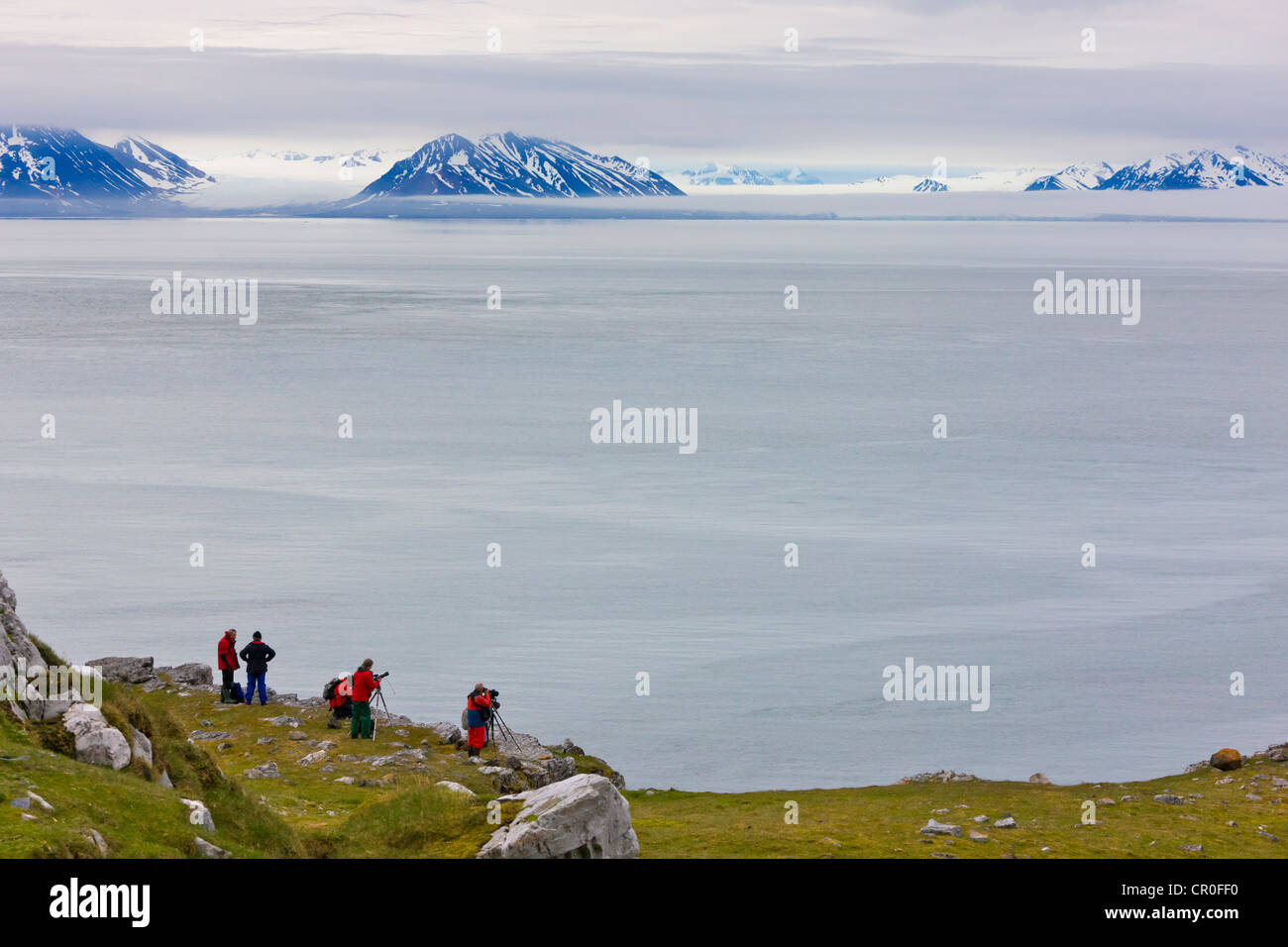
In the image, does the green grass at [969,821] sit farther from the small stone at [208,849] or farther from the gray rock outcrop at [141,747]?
the gray rock outcrop at [141,747]

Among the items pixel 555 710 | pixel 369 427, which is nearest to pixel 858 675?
pixel 555 710

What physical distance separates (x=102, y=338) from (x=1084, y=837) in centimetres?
11556

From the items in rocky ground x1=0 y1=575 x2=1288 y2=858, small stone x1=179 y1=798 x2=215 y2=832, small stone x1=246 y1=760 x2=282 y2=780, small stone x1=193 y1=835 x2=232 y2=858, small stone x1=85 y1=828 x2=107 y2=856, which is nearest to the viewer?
small stone x1=85 y1=828 x2=107 y2=856

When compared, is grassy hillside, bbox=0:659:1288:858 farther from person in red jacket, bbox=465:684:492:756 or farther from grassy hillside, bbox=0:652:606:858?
person in red jacket, bbox=465:684:492:756

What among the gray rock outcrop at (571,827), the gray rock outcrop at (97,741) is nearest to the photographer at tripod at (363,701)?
the gray rock outcrop at (97,741)

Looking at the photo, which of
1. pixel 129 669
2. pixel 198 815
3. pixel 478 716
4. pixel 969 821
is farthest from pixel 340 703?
pixel 198 815

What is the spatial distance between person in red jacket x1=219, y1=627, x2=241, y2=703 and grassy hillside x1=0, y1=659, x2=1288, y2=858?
1.38 feet

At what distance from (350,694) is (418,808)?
1120cm

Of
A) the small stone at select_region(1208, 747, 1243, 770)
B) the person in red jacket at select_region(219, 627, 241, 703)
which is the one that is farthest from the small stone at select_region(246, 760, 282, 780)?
the small stone at select_region(1208, 747, 1243, 770)

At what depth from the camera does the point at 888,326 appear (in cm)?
14412

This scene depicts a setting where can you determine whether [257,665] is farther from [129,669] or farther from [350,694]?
[129,669]

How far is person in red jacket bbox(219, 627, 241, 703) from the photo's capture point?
102ft

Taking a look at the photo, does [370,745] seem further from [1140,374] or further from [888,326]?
[888,326]
